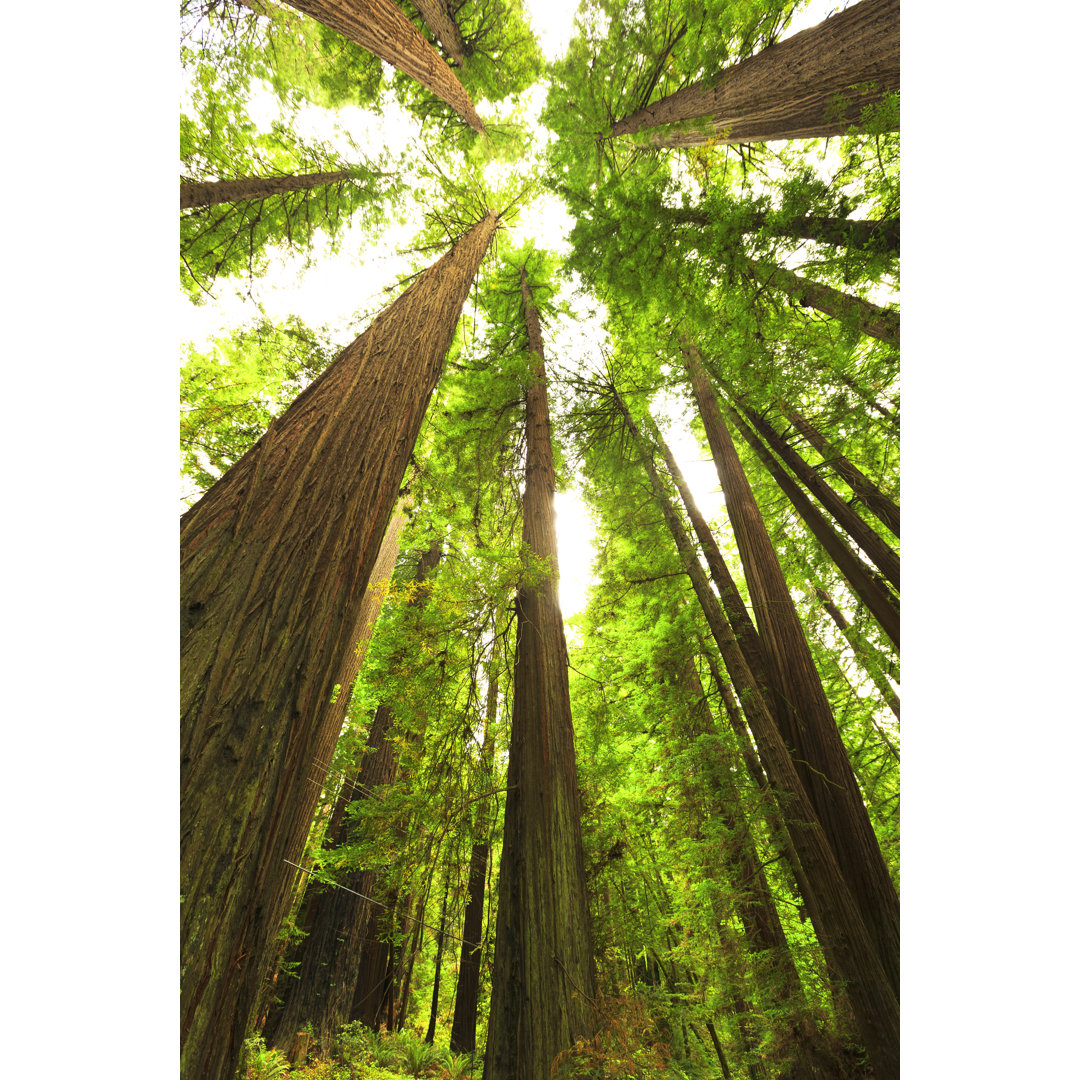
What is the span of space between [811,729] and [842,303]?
4.12m

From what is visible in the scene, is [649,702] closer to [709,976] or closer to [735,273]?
[709,976]

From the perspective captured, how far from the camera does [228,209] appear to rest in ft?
15.2

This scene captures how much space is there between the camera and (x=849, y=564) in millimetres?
3324

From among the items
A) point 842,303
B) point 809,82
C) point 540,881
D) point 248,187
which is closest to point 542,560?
point 540,881

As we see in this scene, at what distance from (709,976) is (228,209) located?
957cm

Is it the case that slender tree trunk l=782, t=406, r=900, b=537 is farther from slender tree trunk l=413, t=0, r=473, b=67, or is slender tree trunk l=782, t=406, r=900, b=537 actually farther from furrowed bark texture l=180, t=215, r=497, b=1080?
slender tree trunk l=413, t=0, r=473, b=67

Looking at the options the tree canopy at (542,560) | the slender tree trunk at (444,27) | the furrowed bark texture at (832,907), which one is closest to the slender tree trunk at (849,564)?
the tree canopy at (542,560)

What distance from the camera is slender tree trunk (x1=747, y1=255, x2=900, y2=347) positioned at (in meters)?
3.45

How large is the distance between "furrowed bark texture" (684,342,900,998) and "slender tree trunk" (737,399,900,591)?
689mm

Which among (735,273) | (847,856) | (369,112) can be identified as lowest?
(847,856)

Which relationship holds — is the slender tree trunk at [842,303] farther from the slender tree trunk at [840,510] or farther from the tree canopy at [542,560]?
the slender tree trunk at [840,510]

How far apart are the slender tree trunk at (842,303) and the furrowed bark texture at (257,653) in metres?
3.52

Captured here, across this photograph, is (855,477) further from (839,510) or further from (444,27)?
(444,27)
